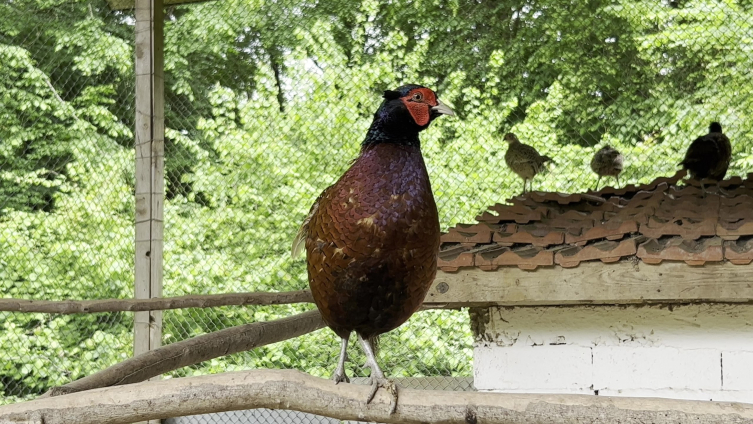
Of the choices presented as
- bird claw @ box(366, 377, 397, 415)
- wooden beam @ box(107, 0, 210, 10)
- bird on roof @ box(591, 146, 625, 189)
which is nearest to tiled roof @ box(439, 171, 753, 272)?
bird claw @ box(366, 377, 397, 415)

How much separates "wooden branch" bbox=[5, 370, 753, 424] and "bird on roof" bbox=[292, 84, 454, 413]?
58 mm

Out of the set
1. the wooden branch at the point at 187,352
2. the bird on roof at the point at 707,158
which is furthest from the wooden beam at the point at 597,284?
the bird on roof at the point at 707,158

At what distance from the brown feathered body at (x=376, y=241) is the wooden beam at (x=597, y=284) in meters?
0.81

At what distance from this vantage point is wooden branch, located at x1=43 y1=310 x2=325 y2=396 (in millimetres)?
2119

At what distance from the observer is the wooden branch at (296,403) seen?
61.9 inches

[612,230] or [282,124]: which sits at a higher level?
[282,124]

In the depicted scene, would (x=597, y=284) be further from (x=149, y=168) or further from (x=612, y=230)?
(x=149, y=168)

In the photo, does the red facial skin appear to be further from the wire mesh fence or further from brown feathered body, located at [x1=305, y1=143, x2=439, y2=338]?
the wire mesh fence

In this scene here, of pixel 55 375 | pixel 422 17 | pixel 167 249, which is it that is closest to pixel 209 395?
pixel 167 249

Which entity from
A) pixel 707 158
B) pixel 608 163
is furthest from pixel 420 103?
pixel 608 163

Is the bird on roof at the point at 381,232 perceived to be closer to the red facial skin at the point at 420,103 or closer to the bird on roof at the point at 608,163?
the red facial skin at the point at 420,103

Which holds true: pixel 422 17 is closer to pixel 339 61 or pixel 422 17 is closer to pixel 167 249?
pixel 339 61

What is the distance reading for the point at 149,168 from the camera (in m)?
3.85

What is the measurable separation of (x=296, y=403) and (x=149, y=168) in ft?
8.08
